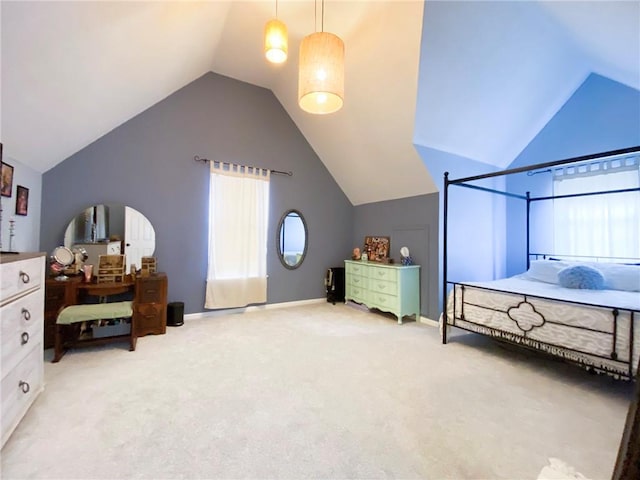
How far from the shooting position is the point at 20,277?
1.60 meters

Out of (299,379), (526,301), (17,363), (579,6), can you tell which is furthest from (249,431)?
(579,6)

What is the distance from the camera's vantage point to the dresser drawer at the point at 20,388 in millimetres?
1484

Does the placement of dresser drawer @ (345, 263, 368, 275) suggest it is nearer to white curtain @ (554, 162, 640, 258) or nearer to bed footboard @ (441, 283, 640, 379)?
bed footboard @ (441, 283, 640, 379)

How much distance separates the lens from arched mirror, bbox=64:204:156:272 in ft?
10.7

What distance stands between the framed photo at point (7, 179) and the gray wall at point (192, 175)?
0.80 m

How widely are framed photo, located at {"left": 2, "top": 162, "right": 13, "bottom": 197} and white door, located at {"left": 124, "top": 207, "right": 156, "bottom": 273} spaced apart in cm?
110

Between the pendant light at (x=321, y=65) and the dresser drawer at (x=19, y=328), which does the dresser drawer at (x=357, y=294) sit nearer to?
the pendant light at (x=321, y=65)

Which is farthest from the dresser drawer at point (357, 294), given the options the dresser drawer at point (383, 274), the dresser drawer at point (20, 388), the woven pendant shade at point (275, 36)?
the dresser drawer at point (20, 388)

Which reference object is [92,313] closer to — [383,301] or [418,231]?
[383,301]

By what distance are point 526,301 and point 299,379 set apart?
204cm

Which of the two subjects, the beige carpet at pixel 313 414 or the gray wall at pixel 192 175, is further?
the gray wall at pixel 192 175

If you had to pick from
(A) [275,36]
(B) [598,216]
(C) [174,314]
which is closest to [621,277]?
(B) [598,216]

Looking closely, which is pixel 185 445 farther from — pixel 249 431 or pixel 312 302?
pixel 312 302

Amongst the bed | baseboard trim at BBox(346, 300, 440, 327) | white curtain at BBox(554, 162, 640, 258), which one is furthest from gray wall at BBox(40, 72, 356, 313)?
white curtain at BBox(554, 162, 640, 258)
